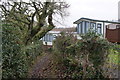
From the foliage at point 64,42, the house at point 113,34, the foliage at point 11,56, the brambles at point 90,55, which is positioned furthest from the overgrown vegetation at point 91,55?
the house at point 113,34

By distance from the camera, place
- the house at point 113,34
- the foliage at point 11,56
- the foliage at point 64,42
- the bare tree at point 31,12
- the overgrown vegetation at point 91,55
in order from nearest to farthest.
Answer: the foliage at point 11,56 < the overgrown vegetation at point 91,55 < the foliage at point 64,42 < the bare tree at point 31,12 < the house at point 113,34

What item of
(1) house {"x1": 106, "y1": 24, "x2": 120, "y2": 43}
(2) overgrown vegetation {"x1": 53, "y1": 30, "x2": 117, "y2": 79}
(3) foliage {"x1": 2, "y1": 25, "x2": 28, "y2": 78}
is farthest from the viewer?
(1) house {"x1": 106, "y1": 24, "x2": 120, "y2": 43}

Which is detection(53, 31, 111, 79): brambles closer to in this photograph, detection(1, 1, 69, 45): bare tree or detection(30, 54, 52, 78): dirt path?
detection(30, 54, 52, 78): dirt path

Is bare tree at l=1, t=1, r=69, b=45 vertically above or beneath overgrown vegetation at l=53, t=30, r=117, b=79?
above

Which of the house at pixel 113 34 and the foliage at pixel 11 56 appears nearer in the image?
the foliage at pixel 11 56

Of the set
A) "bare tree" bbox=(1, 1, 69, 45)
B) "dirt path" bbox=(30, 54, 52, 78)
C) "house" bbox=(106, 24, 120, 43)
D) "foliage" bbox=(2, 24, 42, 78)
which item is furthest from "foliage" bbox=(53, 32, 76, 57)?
"house" bbox=(106, 24, 120, 43)

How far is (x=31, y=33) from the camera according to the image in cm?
1151

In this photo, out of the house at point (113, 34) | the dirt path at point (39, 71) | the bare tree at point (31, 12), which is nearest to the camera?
the dirt path at point (39, 71)

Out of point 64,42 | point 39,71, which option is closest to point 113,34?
point 64,42

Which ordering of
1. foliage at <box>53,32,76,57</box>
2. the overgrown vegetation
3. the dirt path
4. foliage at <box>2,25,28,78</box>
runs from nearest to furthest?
1. foliage at <box>2,25,28,78</box>
2. the overgrown vegetation
3. the dirt path
4. foliage at <box>53,32,76,57</box>

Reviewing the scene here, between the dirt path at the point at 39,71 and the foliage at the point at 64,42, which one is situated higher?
the foliage at the point at 64,42

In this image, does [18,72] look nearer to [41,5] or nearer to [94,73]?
[94,73]

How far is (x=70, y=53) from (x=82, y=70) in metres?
0.92

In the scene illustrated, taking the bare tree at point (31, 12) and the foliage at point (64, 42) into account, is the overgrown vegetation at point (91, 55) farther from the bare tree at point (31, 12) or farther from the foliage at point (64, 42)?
the bare tree at point (31, 12)
